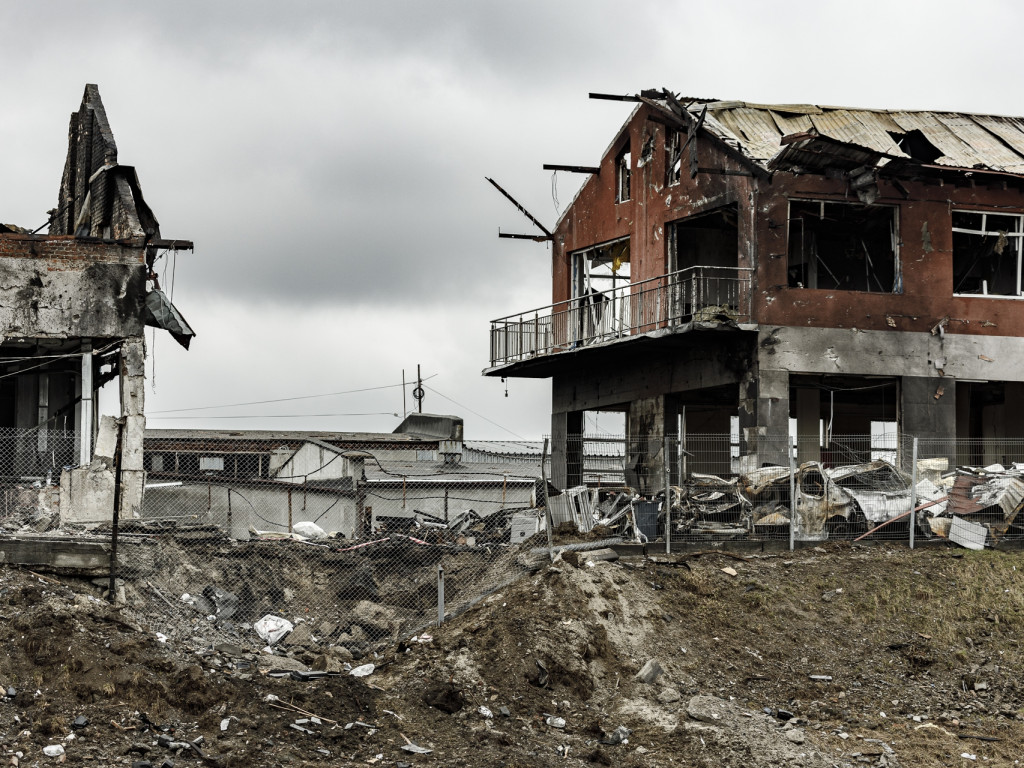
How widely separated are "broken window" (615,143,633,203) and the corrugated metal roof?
7.63ft

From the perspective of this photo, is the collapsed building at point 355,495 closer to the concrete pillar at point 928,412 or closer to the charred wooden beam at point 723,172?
the charred wooden beam at point 723,172

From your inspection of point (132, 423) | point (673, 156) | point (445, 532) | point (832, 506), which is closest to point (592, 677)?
point (832, 506)

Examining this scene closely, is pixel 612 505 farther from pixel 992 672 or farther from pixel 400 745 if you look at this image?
pixel 400 745

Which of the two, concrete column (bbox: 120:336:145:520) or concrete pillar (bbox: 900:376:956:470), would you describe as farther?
concrete pillar (bbox: 900:376:956:470)

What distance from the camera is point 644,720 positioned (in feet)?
44.4

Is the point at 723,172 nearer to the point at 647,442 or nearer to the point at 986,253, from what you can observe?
the point at 986,253

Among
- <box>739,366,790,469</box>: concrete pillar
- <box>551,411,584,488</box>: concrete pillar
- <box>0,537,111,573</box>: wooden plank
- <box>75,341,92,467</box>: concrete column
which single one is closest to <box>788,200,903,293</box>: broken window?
<box>739,366,790,469</box>: concrete pillar

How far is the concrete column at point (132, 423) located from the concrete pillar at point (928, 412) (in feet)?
43.6

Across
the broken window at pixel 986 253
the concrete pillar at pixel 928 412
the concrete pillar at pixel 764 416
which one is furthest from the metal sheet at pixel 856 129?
the concrete pillar at pixel 764 416

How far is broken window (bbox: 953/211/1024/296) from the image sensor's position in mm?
23844

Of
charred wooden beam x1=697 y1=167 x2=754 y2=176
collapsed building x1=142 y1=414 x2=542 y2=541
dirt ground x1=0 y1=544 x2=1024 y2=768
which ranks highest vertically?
charred wooden beam x1=697 y1=167 x2=754 y2=176

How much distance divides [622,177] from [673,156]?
96.1 inches

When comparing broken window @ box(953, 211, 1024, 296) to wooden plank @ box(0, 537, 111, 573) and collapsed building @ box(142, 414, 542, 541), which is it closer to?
collapsed building @ box(142, 414, 542, 541)

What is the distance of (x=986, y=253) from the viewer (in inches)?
960
